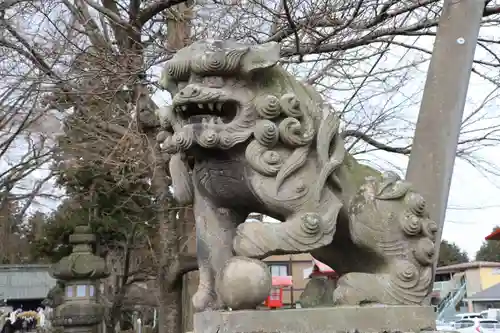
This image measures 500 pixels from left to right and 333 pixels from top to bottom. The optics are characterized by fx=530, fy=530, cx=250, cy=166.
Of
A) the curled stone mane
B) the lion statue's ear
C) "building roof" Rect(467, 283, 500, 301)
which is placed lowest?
"building roof" Rect(467, 283, 500, 301)

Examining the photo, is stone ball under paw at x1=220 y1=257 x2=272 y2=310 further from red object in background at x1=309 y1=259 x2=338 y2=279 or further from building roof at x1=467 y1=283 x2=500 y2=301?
building roof at x1=467 y1=283 x2=500 y2=301

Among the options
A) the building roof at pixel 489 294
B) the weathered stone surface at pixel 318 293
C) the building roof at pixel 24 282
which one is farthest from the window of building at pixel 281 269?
the weathered stone surface at pixel 318 293

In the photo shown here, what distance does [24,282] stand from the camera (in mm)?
24812

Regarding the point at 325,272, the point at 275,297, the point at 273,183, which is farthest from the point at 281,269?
the point at 273,183

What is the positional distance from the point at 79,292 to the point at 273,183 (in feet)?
21.8

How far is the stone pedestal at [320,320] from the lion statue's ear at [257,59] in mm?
866

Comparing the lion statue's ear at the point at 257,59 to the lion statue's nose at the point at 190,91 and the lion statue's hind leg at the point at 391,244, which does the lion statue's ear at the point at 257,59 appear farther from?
the lion statue's hind leg at the point at 391,244

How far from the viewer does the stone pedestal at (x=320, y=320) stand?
1774 millimetres

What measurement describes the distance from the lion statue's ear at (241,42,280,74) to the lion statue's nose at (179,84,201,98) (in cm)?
20

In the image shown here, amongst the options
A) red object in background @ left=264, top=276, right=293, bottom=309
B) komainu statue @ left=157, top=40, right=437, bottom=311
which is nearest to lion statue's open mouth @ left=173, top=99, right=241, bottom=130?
komainu statue @ left=157, top=40, right=437, bottom=311

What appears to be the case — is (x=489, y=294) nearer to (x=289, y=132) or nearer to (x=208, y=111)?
(x=289, y=132)

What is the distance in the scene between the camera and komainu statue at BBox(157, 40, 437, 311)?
6.29ft

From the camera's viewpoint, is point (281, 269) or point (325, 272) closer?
point (325, 272)

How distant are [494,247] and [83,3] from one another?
1516 inches
